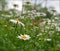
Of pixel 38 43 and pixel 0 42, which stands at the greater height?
pixel 0 42

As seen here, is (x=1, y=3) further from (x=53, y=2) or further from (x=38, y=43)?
(x=38, y=43)

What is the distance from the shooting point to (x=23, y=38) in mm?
1844

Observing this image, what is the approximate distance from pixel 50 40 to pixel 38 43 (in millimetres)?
160

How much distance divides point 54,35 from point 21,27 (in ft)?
0.95

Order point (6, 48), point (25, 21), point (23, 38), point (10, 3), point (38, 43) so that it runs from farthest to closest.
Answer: point (10, 3), point (25, 21), point (38, 43), point (23, 38), point (6, 48)

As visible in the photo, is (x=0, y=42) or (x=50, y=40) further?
(x=50, y=40)

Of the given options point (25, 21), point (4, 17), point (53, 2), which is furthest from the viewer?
point (53, 2)

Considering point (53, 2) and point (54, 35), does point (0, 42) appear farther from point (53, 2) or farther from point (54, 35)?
point (53, 2)

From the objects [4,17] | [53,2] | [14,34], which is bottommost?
[53,2]

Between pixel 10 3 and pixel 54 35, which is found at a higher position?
pixel 54 35

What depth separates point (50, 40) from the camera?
6.91 feet

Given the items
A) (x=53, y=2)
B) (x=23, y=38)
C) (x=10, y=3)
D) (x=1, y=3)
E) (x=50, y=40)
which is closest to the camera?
(x=23, y=38)

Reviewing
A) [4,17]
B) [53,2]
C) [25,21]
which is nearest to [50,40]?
[25,21]

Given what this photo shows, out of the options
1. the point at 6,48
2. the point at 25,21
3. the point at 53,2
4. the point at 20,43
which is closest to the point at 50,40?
the point at 20,43
